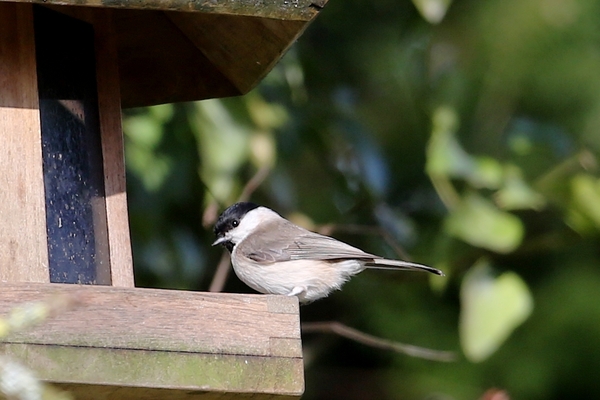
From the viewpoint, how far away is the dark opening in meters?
2.29

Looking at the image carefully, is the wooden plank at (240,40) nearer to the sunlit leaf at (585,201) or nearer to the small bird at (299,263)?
the small bird at (299,263)

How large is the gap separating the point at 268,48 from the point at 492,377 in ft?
8.65

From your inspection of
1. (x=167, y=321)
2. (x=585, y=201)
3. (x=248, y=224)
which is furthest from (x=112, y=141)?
(x=585, y=201)

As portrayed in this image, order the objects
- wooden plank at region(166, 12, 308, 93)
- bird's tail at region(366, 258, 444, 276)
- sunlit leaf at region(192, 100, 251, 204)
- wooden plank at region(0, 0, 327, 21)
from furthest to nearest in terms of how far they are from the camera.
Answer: sunlit leaf at region(192, 100, 251, 204)
bird's tail at region(366, 258, 444, 276)
wooden plank at region(166, 12, 308, 93)
wooden plank at region(0, 0, 327, 21)

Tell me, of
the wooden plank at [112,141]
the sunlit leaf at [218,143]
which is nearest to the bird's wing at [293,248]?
the sunlit leaf at [218,143]

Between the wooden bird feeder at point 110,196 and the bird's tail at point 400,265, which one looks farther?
the bird's tail at point 400,265

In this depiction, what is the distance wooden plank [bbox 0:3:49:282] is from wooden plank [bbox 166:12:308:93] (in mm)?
460

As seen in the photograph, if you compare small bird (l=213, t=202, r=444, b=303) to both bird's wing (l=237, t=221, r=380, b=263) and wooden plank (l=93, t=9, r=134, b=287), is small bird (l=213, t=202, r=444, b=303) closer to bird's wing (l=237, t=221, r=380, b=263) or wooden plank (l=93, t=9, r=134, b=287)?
bird's wing (l=237, t=221, r=380, b=263)

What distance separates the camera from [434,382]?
455cm

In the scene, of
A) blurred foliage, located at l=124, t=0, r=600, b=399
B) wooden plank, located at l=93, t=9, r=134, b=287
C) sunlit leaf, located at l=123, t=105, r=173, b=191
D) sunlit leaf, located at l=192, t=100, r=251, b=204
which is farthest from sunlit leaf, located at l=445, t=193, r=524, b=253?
wooden plank, located at l=93, t=9, r=134, b=287

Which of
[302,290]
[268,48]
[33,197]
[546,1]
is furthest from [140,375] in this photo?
[546,1]

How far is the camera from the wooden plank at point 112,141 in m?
2.43

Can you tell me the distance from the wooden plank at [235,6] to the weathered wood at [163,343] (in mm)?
580

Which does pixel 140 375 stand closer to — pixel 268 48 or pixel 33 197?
pixel 33 197
